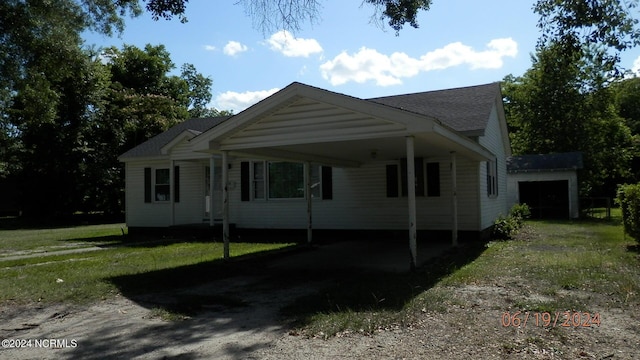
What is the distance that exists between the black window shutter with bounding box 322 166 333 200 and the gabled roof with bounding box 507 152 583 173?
43.4 ft

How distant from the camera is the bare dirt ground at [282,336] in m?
4.33

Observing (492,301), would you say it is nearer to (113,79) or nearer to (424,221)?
(424,221)

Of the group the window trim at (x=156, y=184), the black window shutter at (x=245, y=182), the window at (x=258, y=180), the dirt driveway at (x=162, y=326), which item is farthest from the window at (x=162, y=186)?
the dirt driveway at (x=162, y=326)

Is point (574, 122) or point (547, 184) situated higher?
point (574, 122)

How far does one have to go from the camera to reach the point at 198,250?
41.9ft

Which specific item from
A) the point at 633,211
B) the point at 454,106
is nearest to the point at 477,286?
the point at 633,211

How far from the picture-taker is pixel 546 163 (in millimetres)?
24578

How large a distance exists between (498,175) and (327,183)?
673cm

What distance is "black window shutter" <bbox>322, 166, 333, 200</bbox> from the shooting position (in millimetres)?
15445

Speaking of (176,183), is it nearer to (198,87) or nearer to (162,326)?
(162,326)

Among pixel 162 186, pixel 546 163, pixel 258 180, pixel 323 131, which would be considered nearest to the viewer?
pixel 323 131

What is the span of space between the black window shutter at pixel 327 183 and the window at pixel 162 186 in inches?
265
